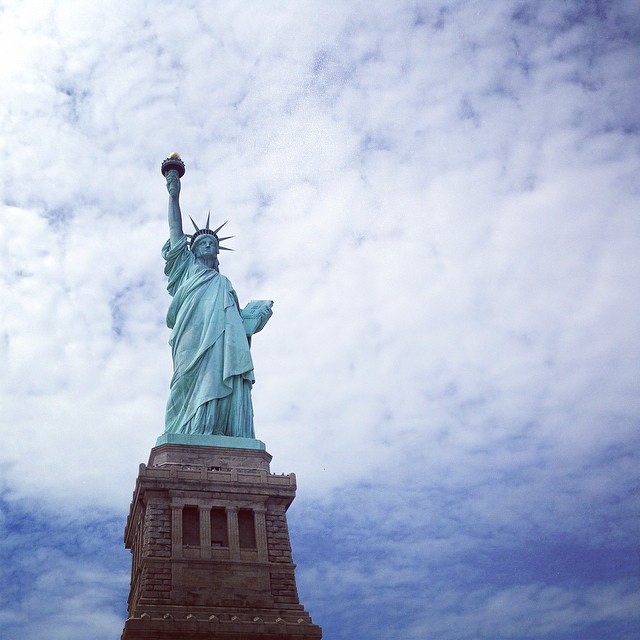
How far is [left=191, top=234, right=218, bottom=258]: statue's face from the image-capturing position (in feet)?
101

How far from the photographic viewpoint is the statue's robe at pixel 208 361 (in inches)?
1031

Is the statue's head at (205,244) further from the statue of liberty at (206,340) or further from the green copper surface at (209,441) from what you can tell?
the green copper surface at (209,441)

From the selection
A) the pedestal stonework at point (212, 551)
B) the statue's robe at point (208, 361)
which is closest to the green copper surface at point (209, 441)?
the pedestal stonework at point (212, 551)

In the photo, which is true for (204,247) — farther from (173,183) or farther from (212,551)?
(212,551)

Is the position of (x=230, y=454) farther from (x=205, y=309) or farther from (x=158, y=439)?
(x=205, y=309)

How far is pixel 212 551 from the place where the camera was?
72.5 feet

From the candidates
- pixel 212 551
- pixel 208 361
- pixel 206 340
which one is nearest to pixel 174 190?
pixel 206 340

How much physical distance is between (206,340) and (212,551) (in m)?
8.25

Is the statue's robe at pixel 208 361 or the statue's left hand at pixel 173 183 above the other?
the statue's left hand at pixel 173 183

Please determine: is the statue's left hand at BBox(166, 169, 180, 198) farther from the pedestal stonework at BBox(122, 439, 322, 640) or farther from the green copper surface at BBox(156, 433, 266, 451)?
the pedestal stonework at BBox(122, 439, 322, 640)

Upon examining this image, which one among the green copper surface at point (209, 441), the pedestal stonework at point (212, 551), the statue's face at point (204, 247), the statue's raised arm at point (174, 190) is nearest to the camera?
the pedestal stonework at point (212, 551)

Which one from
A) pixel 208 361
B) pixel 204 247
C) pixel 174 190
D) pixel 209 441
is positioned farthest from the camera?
pixel 174 190

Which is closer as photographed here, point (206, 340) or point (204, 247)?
point (206, 340)

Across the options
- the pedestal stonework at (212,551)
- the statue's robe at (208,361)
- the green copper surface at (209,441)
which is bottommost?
the pedestal stonework at (212,551)
